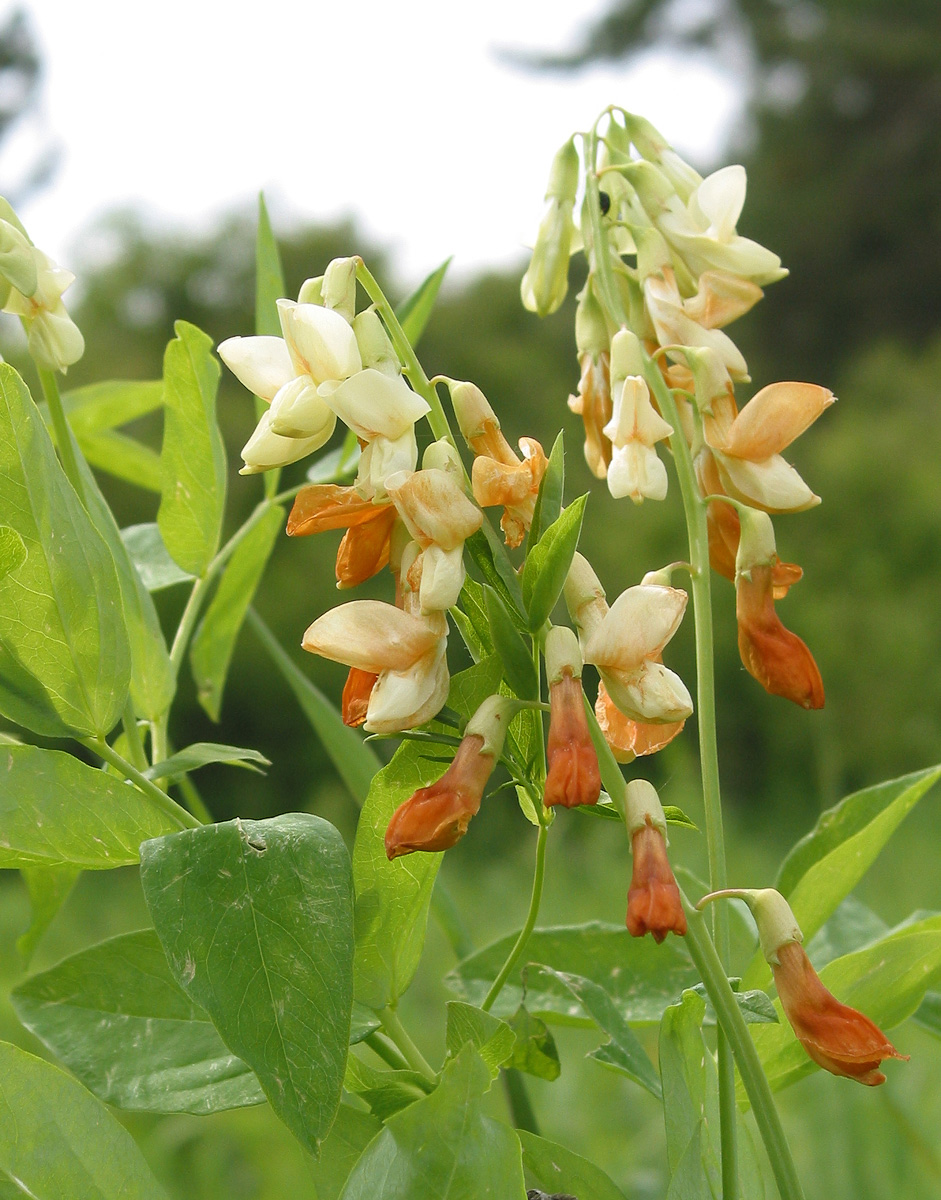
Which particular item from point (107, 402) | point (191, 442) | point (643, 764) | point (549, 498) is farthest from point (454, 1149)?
point (643, 764)

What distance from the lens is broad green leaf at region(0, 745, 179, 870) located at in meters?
0.23

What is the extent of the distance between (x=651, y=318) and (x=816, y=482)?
2.86 meters

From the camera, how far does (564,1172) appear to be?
24 cm

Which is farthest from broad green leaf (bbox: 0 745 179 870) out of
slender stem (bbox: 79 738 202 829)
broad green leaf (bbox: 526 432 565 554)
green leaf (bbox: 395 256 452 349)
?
green leaf (bbox: 395 256 452 349)

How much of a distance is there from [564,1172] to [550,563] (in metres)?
0.13

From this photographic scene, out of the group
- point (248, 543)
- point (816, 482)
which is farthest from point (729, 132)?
point (248, 543)

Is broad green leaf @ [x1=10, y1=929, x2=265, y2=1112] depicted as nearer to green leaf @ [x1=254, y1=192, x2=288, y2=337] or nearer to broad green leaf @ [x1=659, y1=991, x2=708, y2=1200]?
broad green leaf @ [x1=659, y1=991, x2=708, y2=1200]

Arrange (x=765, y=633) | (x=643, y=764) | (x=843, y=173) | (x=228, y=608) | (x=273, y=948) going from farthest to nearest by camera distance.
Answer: (x=843, y=173), (x=643, y=764), (x=228, y=608), (x=765, y=633), (x=273, y=948)

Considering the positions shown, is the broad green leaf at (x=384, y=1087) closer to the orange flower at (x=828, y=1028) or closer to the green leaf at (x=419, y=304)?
the orange flower at (x=828, y=1028)

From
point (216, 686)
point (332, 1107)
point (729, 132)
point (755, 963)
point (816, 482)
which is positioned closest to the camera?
point (332, 1107)

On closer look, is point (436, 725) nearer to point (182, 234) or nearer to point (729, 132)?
point (182, 234)

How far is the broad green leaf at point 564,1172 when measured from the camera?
241 millimetres

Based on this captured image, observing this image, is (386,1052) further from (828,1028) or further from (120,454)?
(120,454)

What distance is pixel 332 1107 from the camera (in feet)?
0.62
